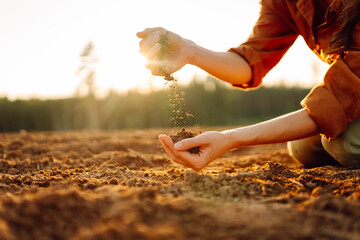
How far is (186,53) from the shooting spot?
2.24 meters

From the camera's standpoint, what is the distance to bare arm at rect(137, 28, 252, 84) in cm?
199

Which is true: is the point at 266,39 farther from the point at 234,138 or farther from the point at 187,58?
the point at 234,138

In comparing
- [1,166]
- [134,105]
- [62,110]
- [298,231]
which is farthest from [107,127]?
[298,231]

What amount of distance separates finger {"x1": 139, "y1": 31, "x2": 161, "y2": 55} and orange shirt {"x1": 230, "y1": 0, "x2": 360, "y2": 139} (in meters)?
0.95

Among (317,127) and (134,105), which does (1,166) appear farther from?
(134,105)

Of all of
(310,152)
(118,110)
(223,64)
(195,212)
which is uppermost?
(118,110)

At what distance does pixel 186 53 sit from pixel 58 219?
5.21 ft

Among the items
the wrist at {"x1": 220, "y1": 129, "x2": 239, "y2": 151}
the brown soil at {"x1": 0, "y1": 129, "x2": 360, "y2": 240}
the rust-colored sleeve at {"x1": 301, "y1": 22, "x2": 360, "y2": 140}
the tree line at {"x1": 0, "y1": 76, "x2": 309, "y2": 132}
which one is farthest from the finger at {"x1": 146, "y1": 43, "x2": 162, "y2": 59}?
the tree line at {"x1": 0, "y1": 76, "x2": 309, "y2": 132}

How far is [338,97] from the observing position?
1.95 m

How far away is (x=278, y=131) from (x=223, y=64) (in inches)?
31.2

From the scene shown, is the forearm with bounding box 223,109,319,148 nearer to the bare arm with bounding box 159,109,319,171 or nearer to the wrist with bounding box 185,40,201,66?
the bare arm with bounding box 159,109,319,171

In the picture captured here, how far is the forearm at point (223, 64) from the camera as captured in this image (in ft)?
7.71

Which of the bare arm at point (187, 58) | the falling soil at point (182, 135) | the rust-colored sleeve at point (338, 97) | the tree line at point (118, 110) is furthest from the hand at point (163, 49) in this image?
the tree line at point (118, 110)

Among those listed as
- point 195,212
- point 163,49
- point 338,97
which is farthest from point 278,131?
point 195,212
